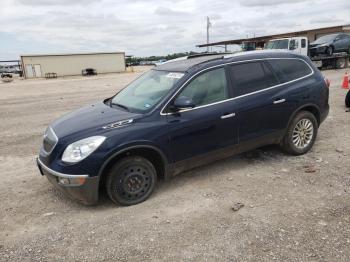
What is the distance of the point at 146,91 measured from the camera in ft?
16.4

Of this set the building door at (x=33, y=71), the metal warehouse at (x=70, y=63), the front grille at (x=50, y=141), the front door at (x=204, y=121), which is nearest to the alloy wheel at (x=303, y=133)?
the front door at (x=204, y=121)

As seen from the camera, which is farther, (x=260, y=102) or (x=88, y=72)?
(x=88, y=72)

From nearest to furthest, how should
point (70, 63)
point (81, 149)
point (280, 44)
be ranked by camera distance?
1. point (81, 149)
2. point (280, 44)
3. point (70, 63)

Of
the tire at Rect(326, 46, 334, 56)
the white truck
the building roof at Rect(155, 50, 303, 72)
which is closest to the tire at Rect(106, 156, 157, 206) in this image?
the building roof at Rect(155, 50, 303, 72)

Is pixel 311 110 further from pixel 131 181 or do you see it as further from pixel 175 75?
pixel 131 181

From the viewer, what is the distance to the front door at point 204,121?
439 cm

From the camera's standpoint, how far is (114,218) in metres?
3.99

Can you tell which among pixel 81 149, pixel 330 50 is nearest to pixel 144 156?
pixel 81 149

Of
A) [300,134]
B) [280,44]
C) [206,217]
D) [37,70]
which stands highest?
[280,44]

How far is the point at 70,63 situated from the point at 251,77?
49395mm

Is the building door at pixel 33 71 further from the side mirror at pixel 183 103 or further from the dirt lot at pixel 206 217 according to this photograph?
the side mirror at pixel 183 103

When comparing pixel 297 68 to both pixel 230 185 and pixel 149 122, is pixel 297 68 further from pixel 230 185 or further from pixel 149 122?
pixel 149 122

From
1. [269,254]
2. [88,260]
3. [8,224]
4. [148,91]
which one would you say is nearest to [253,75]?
→ [148,91]

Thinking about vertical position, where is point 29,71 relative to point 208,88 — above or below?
below
